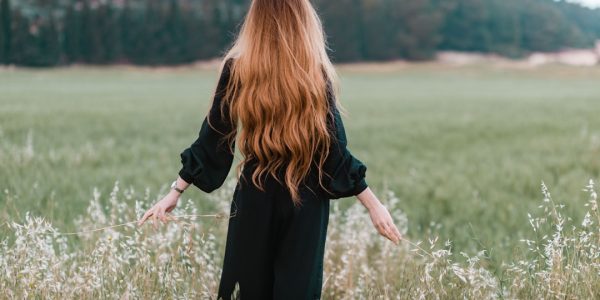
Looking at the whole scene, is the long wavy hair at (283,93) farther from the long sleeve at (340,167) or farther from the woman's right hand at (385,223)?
the woman's right hand at (385,223)

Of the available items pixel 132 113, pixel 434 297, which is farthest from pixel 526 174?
pixel 132 113

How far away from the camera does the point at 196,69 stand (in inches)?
3410

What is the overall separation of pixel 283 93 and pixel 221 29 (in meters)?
86.0

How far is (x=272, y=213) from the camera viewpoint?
3.20m

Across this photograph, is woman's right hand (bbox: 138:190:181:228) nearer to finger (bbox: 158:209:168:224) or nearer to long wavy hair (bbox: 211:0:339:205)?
finger (bbox: 158:209:168:224)

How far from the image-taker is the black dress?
10.4ft

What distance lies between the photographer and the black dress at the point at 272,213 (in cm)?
317

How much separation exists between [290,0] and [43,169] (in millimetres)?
6667

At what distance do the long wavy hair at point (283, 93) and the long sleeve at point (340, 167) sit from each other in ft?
0.14

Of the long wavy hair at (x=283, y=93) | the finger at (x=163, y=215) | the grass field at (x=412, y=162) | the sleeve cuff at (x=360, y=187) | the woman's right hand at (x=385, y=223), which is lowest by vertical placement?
the grass field at (x=412, y=162)

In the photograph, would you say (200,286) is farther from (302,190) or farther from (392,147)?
(392,147)

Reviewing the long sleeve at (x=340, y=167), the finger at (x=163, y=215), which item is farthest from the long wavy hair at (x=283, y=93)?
the finger at (x=163, y=215)

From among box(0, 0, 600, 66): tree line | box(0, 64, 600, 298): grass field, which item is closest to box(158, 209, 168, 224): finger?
box(0, 64, 600, 298): grass field

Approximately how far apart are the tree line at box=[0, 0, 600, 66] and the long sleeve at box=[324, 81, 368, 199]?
71868 mm
